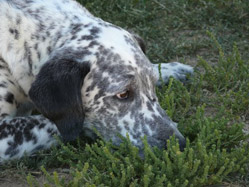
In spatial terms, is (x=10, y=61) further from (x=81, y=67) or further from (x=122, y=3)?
(x=122, y=3)

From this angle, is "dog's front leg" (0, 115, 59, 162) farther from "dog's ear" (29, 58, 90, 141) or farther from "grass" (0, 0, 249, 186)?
"dog's ear" (29, 58, 90, 141)

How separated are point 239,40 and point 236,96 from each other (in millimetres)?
1548

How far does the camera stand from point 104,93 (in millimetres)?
3584

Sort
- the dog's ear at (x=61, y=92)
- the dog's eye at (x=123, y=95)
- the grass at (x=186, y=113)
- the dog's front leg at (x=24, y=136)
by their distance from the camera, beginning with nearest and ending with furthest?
1. the grass at (x=186, y=113)
2. the dog's ear at (x=61, y=92)
3. the dog's eye at (x=123, y=95)
4. the dog's front leg at (x=24, y=136)

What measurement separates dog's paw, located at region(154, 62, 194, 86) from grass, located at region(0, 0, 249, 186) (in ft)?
0.28

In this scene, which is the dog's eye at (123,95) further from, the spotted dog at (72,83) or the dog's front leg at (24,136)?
the dog's front leg at (24,136)

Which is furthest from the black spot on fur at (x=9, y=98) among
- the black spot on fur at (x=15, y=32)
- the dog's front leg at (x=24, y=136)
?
the black spot on fur at (x=15, y=32)

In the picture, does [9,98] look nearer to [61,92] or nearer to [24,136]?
[24,136]

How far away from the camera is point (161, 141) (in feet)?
11.5

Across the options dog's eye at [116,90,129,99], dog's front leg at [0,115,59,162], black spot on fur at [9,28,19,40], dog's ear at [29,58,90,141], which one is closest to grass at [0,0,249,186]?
dog's front leg at [0,115,59,162]

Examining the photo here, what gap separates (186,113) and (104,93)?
103cm

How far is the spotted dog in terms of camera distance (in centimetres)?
353

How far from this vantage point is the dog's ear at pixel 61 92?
3.47 meters

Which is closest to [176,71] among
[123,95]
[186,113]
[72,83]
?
[186,113]
